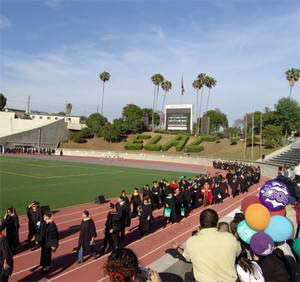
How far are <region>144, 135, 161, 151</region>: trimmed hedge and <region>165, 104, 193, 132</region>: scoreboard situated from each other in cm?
340

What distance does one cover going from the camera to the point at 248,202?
6.37 m

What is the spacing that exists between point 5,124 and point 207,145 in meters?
40.9

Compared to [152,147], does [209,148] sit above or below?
above

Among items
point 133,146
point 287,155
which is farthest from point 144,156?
point 287,155

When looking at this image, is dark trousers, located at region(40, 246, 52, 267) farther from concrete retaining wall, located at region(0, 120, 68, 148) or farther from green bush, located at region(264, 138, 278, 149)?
concrete retaining wall, located at region(0, 120, 68, 148)

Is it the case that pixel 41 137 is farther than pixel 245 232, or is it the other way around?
pixel 41 137

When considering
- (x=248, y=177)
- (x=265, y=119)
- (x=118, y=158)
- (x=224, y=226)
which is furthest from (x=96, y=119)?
(x=224, y=226)

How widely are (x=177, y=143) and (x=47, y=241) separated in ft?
215

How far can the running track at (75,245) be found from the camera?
9.33 metres

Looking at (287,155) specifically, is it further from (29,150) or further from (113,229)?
(29,150)

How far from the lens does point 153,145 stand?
75062 mm

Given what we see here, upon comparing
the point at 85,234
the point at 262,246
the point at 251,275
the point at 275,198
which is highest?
the point at 275,198

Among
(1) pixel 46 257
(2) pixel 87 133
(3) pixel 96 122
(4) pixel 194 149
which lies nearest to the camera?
(1) pixel 46 257

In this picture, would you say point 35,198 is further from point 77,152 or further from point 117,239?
point 77,152
